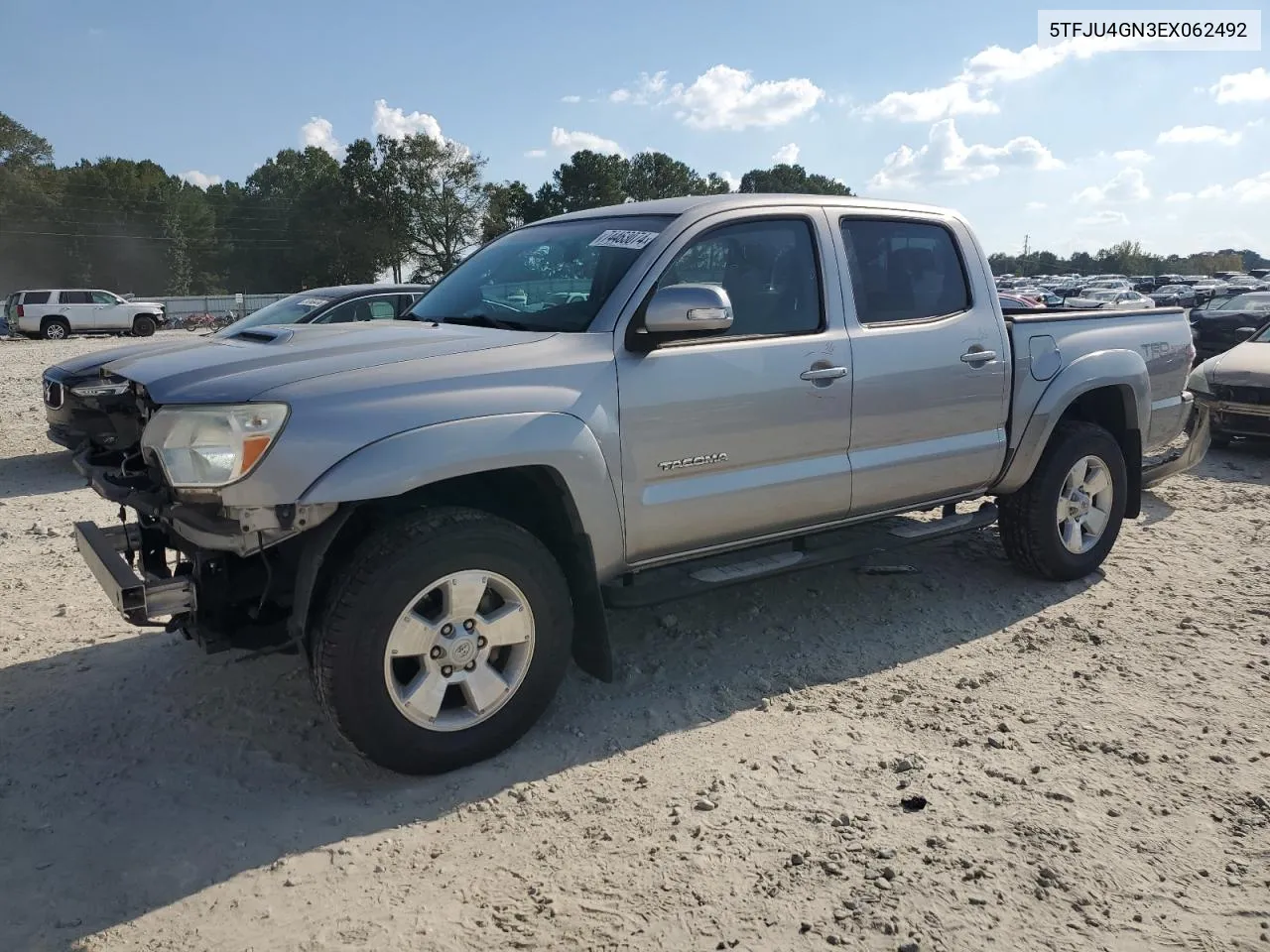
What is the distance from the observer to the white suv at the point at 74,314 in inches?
1222

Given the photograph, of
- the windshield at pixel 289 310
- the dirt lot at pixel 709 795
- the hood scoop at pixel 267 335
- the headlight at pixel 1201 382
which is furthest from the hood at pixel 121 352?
the headlight at pixel 1201 382

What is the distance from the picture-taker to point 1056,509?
5.16m

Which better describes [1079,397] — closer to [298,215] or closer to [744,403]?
[744,403]

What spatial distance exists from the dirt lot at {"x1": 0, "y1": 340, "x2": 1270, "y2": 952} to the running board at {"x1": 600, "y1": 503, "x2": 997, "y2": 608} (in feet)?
1.50

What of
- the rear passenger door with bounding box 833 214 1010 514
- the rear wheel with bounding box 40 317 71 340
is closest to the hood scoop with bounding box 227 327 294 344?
the rear passenger door with bounding box 833 214 1010 514

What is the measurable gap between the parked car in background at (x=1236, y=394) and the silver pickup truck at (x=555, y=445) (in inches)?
215

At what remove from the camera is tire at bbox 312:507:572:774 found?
3045 mm

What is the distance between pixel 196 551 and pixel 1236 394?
9509mm

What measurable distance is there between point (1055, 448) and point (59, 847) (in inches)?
187

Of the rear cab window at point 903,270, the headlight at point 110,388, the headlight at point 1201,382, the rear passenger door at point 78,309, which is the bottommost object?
the headlight at point 1201,382

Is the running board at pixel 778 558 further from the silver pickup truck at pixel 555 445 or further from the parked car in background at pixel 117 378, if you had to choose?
the parked car in background at pixel 117 378

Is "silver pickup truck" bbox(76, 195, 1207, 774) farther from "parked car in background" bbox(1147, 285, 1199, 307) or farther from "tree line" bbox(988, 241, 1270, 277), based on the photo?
"tree line" bbox(988, 241, 1270, 277)

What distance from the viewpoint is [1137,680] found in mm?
4094

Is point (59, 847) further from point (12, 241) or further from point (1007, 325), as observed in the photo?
point (12, 241)
